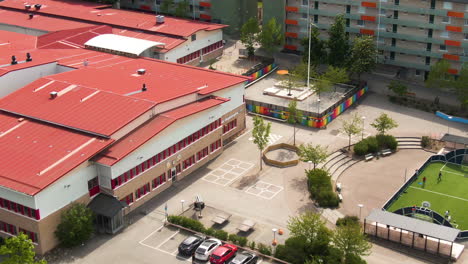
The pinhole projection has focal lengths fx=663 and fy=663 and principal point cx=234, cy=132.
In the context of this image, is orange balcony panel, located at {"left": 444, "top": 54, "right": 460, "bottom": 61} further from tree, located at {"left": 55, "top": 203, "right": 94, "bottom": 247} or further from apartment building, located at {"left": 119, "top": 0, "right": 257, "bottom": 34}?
tree, located at {"left": 55, "top": 203, "right": 94, "bottom": 247}

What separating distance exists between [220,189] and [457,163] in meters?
30.6

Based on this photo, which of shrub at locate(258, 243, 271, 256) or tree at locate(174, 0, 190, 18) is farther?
tree at locate(174, 0, 190, 18)

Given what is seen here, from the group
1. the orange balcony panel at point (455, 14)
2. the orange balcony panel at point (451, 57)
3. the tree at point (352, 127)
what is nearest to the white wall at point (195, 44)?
the tree at point (352, 127)

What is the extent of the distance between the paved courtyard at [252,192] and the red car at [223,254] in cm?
338

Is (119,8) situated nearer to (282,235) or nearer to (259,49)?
(259,49)

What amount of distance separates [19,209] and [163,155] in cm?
1681

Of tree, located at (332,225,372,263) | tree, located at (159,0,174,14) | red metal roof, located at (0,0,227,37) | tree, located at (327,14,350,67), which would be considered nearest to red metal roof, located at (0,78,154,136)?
tree, located at (332,225,372,263)

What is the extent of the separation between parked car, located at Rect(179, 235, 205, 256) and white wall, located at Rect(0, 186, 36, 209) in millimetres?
14313

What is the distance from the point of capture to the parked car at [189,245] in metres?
62.9

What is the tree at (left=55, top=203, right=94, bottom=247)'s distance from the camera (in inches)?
2482

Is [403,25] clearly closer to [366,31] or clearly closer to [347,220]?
[366,31]

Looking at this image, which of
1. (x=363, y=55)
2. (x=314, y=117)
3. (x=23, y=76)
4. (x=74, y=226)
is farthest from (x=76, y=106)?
(x=363, y=55)

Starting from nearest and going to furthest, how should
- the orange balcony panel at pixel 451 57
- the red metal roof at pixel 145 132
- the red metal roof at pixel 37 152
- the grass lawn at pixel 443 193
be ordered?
the red metal roof at pixel 37 152, the red metal roof at pixel 145 132, the grass lawn at pixel 443 193, the orange balcony panel at pixel 451 57

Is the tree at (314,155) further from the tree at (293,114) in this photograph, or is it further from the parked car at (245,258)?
the parked car at (245,258)
